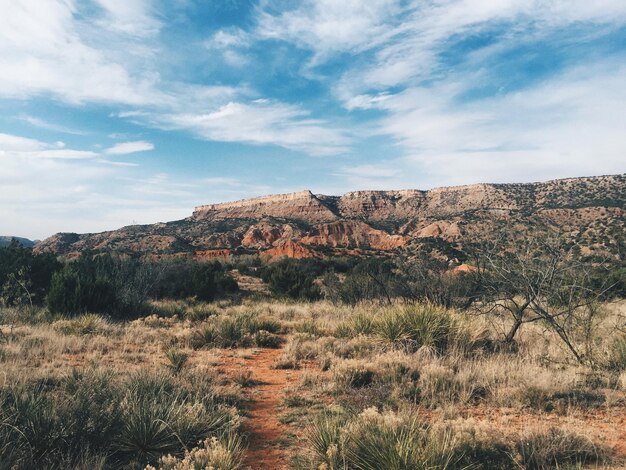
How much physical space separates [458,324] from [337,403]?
4266mm

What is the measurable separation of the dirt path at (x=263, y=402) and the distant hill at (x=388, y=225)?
27.6 meters

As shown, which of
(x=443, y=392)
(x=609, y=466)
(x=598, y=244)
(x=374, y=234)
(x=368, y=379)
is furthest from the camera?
(x=374, y=234)

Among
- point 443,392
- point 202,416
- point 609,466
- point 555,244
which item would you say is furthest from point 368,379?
point 555,244

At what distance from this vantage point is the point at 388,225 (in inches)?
3506

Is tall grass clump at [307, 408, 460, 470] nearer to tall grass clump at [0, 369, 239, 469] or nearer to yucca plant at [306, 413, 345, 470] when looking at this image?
yucca plant at [306, 413, 345, 470]

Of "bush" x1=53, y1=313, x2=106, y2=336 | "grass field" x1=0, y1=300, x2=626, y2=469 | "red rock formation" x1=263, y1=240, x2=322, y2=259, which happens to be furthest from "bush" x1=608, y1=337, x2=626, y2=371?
"red rock formation" x1=263, y1=240, x2=322, y2=259

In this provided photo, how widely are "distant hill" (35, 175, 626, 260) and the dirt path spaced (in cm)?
2760

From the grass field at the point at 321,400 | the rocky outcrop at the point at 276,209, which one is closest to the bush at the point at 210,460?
the grass field at the point at 321,400

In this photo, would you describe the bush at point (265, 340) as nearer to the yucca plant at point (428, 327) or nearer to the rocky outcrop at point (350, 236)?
the yucca plant at point (428, 327)

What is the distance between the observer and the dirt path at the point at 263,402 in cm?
418

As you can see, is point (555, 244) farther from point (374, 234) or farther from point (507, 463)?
point (374, 234)

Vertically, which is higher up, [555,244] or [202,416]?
[555,244]

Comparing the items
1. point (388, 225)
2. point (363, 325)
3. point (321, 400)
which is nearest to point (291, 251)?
point (388, 225)

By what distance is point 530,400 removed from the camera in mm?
5516
